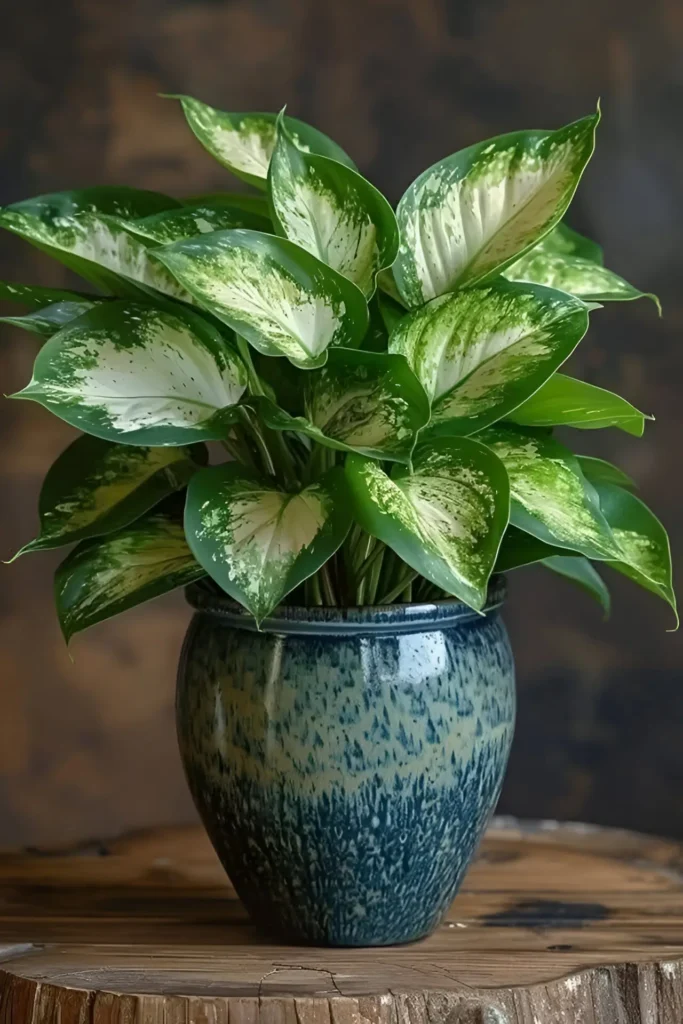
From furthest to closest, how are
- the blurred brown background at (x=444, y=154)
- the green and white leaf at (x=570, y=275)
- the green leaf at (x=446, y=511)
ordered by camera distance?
the blurred brown background at (x=444, y=154)
the green and white leaf at (x=570, y=275)
the green leaf at (x=446, y=511)

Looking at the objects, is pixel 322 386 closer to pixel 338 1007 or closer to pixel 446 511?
pixel 446 511

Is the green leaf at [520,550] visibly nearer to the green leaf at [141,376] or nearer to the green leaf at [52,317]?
the green leaf at [141,376]

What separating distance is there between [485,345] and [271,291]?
136 millimetres

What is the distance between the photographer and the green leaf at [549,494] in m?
0.78

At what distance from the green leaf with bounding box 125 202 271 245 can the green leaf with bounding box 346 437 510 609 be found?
0.20 m

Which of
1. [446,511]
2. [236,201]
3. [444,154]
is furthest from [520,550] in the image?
[444,154]

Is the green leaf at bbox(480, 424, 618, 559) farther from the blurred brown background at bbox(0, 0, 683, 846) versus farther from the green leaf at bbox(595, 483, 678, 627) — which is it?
the blurred brown background at bbox(0, 0, 683, 846)

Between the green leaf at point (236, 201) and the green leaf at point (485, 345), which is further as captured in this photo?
the green leaf at point (236, 201)

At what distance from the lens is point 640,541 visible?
878mm

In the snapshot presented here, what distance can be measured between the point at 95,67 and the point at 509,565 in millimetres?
813

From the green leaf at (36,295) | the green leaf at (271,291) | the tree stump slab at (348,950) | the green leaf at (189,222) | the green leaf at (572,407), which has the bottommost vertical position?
the tree stump slab at (348,950)

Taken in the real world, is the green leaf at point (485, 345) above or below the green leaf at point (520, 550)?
above

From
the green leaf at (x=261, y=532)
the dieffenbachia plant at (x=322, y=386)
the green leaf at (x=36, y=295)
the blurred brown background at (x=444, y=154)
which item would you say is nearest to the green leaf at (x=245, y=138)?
the dieffenbachia plant at (x=322, y=386)

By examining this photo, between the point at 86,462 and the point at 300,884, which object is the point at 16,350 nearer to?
the point at 86,462
